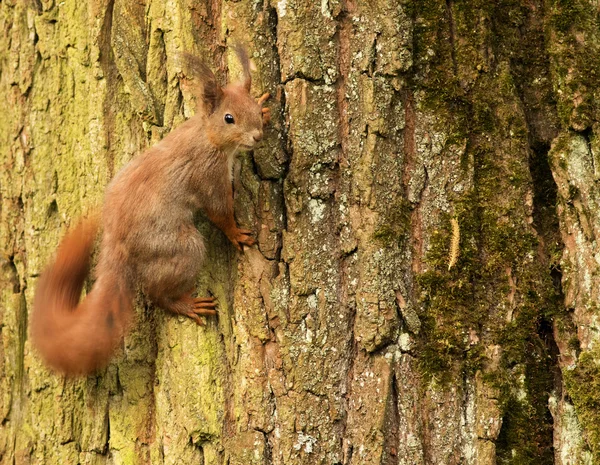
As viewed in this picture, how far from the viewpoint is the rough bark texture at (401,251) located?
3.06 meters

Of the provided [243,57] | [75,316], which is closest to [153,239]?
[75,316]

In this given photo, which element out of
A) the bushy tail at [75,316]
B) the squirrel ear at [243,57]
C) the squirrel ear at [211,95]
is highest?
the squirrel ear at [243,57]

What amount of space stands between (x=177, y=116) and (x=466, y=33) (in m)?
1.34

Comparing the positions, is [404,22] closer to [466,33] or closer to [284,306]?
[466,33]

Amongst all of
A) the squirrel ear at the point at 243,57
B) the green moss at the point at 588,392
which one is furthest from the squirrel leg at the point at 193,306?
the green moss at the point at 588,392

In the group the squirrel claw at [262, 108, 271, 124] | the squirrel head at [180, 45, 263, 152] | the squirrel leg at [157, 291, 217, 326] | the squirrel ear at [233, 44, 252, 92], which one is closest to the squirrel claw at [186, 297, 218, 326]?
the squirrel leg at [157, 291, 217, 326]

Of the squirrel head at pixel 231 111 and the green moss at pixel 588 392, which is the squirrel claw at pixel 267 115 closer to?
the squirrel head at pixel 231 111

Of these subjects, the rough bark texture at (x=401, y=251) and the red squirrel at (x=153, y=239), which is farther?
the red squirrel at (x=153, y=239)

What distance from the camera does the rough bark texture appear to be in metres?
3.06

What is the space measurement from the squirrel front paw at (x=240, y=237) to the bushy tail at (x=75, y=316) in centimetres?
56

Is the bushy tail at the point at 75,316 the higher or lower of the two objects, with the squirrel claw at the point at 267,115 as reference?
lower

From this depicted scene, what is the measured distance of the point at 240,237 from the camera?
323 cm

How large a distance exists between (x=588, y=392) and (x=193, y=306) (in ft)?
5.48

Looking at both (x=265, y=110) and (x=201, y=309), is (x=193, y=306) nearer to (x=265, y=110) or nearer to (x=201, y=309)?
(x=201, y=309)
